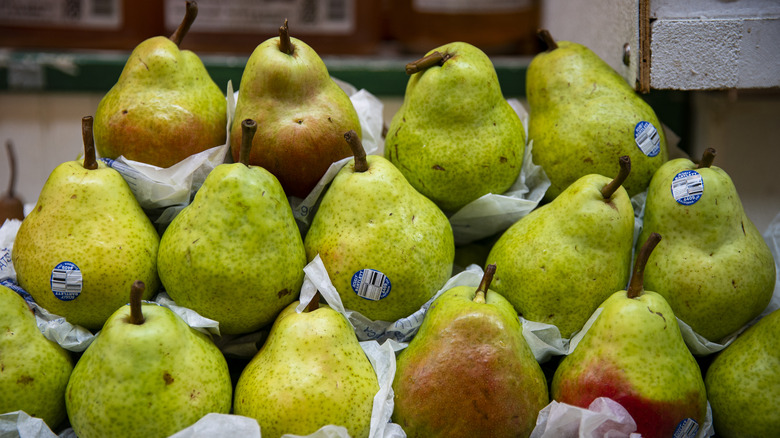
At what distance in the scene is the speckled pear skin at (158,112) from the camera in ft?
4.35

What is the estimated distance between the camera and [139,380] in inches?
41.3

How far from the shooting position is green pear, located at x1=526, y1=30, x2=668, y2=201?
4.72 feet

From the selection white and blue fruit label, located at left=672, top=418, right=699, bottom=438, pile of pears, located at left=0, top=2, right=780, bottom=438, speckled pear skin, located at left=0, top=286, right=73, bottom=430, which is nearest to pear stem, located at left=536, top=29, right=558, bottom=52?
pile of pears, located at left=0, top=2, right=780, bottom=438

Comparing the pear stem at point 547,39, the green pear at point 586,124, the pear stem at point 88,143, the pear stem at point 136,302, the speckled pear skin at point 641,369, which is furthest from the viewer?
the pear stem at point 547,39

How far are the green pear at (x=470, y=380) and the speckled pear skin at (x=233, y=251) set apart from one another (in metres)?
0.29

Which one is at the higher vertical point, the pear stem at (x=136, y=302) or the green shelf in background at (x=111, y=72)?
the green shelf in background at (x=111, y=72)

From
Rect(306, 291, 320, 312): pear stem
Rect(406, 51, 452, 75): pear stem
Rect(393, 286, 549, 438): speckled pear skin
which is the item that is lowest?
Rect(393, 286, 549, 438): speckled pear skin

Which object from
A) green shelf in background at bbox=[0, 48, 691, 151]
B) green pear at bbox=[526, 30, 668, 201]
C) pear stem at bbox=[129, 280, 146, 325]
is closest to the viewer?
pear stem at bbox=[129, 280, 146, 325]

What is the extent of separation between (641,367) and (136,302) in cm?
85

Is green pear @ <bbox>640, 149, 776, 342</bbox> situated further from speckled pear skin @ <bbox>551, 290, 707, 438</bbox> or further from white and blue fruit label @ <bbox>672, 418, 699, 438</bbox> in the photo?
white and blue fruit label @ <bbox>672, 418, 699, 438</bbox>

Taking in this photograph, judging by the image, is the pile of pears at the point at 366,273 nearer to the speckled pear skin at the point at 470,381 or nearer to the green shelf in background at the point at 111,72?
the speckled pear skin at the point at 470,381

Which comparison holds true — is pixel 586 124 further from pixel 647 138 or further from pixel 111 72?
pixel 111 72

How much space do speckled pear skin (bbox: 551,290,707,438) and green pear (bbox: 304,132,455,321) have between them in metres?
0.32

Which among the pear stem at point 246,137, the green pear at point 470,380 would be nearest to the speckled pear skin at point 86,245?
the pear stem at point 246,137
